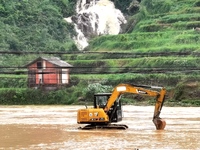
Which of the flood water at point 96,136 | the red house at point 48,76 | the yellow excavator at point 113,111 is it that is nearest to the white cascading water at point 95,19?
the red house at point 48,76

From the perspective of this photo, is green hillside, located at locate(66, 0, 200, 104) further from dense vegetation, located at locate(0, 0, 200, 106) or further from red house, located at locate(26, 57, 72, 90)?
red house, located at locate(26, 57, 72, 90)

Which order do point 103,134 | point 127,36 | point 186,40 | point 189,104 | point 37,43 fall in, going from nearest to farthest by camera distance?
point 103,134, point 189,104, point 186,40, point 127,36, point 37,43

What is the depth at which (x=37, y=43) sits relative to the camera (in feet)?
297

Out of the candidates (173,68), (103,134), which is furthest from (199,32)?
(103,134)

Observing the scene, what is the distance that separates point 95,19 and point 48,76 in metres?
28.2

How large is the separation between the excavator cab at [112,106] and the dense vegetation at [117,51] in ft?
75.6

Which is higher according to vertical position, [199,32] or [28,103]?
[199,32]

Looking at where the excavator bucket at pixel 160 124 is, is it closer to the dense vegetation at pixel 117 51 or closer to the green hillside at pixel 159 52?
the dense vegetation at pixel 117 51

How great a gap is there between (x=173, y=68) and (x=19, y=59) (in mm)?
23304

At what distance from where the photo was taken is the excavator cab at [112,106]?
104 feet

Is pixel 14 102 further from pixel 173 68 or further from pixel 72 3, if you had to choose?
pixel 72 3

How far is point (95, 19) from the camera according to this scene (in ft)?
330

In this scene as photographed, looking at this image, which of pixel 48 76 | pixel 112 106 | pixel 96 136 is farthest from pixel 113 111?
pixel 48 76

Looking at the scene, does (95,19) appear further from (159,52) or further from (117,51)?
(159,52)
